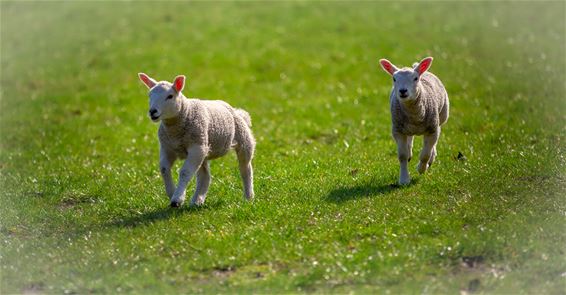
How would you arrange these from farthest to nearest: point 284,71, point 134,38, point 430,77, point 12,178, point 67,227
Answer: point 134,38 → point 284,71 → point 12,178 → point 430,77 → point 67,227

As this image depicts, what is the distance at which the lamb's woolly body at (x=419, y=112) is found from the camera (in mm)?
12820

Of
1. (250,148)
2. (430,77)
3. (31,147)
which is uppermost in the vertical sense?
(430,77)

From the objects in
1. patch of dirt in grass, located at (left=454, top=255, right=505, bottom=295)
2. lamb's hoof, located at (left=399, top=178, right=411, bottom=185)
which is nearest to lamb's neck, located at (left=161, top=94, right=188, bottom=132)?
lamb's hoof, located at (left=399, top=178, right=411, bottom=185)

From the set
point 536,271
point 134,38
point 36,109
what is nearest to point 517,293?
point 536,271

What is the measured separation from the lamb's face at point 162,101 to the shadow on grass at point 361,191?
2.55 meters

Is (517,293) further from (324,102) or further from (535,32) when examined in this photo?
(535,32)

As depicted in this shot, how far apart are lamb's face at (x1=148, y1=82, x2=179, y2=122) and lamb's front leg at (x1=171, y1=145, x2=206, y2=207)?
582 mm

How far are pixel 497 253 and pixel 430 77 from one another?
439cm

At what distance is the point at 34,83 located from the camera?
2731 cm

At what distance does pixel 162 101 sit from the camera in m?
11.7

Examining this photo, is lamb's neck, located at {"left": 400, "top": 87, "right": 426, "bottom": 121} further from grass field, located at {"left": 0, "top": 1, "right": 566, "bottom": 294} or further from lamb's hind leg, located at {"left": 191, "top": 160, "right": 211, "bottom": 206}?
lamb's hind leg, located at {"left": 191, "top": 160, "right": 211, "bottom": 206}

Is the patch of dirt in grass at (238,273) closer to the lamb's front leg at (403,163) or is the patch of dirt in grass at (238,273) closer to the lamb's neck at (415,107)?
the lamb's front leg at (403,163)

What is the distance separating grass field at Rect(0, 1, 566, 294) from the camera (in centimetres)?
1014

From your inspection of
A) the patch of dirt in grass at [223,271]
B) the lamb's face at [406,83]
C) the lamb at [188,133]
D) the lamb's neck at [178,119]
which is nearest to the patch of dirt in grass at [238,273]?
the patch of dirt in grass at [223,271]
